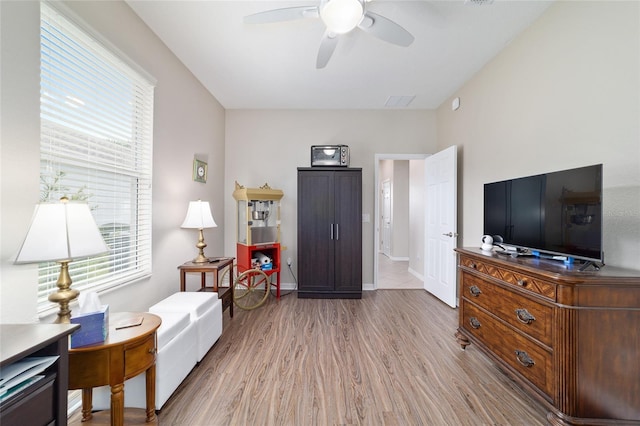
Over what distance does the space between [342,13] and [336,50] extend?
963 mm

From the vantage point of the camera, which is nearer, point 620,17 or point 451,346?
point 620,17

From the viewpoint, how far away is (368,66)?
284 cm

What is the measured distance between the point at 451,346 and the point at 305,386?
1475 millimetres

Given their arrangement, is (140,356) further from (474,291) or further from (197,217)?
(474,291)

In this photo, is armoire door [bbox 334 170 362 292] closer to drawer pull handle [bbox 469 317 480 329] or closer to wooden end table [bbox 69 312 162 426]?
drawer pull handle [bbox 469 317 480 329]

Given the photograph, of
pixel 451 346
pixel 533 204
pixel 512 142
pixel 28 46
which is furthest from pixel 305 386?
pixel 512 142

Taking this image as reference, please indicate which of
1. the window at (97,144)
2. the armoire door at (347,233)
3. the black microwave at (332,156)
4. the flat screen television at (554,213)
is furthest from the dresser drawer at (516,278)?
the window at (97,144)

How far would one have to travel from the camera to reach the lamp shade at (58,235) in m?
1.07

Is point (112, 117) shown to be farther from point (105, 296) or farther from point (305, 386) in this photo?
point (305, 386)

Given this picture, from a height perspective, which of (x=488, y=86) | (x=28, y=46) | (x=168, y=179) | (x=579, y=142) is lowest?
(x=168, y=179)

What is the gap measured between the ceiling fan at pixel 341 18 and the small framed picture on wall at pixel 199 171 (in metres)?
1.84

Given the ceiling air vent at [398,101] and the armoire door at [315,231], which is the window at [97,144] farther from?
the ceiling air vent at [398,101]

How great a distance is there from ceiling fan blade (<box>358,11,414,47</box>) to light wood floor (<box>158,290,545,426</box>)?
2627mm

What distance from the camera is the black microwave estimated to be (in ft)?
12.1
